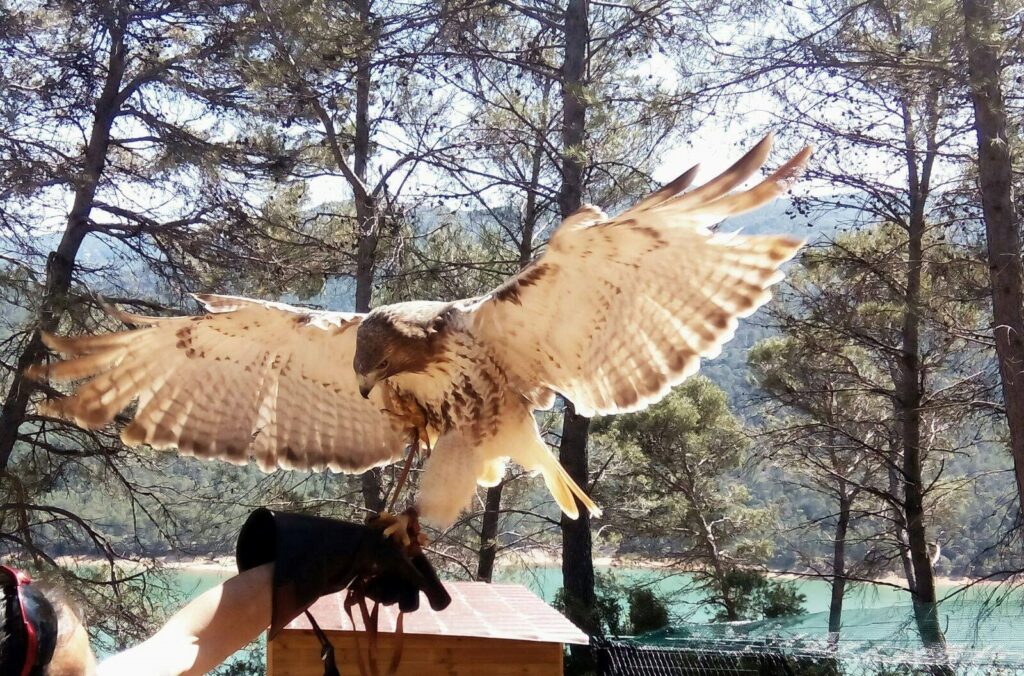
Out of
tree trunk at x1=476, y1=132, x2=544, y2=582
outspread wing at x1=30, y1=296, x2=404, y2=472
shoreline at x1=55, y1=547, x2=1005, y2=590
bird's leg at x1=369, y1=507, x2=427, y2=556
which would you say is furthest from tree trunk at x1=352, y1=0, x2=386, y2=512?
bird's leg at x1=369, y1=507, x2=427, y2=556

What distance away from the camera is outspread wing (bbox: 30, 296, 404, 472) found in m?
3.38

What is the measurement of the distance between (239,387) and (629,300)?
1701 mm

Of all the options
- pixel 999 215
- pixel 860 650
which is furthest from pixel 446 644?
pixel 999 215

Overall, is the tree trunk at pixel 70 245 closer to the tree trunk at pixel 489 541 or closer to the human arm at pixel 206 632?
the tree trunk at pixel 489 541

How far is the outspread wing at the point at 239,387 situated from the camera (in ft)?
11.1

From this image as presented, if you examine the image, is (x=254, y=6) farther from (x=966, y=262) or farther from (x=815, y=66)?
(x=966, y=262)

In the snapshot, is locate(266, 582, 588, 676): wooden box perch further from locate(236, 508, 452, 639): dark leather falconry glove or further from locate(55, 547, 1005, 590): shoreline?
locate(55, 547, 1005, 590): shoreline

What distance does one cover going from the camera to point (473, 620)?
4.84 m

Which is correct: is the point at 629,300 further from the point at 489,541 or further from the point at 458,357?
the point at 489,541

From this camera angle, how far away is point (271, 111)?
9734mm

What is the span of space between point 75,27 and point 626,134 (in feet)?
21.1

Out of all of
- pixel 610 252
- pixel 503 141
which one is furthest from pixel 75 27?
pixel 610 252

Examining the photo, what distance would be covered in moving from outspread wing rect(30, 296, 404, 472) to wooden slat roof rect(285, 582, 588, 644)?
0.95 metres

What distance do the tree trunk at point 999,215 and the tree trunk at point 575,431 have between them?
3.65 m
